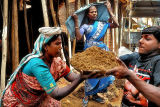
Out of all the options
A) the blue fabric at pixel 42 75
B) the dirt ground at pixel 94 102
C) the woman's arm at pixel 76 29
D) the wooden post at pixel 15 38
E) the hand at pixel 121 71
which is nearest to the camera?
A: the hand at pixel 121 71

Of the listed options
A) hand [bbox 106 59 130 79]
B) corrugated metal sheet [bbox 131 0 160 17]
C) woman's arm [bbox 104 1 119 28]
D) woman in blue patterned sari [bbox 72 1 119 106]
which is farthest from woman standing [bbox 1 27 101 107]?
corrugated metal sheet [bbox 131 0 160 17]

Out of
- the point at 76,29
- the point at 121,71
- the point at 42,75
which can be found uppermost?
the point at 76,29

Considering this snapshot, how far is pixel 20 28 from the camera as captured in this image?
13.8ft

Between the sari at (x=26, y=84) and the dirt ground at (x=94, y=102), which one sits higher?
the sari at (x=26, y=84)

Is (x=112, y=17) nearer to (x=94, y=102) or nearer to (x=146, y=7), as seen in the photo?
(x=94, y=102)

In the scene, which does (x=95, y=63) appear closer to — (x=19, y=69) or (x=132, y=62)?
(x=132, y=62)

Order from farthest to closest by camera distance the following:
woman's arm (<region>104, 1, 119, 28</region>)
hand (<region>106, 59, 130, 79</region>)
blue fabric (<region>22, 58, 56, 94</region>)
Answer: woman's arm (<region>104, 1, 119, 28</region>) < blue fabric (<region>22, 58, 56, 94</region>) < hand (<region>106, 59, 130, 79</region>)

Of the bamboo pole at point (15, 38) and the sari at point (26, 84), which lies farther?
the bamboo pole at point (15, 38)

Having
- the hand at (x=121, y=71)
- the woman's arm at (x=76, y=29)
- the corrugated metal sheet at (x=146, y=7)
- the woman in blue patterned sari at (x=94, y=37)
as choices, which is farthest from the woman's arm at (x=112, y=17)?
the corrugated metal sheet at (x=146, y=7)

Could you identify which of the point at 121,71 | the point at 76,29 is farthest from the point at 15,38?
the point at 121,71

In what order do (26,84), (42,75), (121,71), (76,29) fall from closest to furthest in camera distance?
(121,71)
(42,75)
(26,84)
(76,29)

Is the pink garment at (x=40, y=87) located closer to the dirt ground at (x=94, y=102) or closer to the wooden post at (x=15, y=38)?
the wooden post at (x=15, y=38)

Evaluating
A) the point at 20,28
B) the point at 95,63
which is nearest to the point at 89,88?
the point at 95,63

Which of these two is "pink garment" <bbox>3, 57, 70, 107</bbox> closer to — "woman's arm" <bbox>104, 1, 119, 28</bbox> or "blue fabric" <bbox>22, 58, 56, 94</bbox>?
"blue fabric" <bbox>22, 58, 56, 94</bbox>
